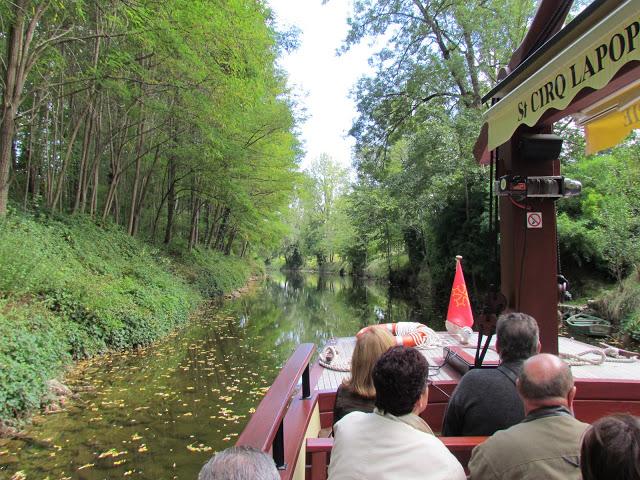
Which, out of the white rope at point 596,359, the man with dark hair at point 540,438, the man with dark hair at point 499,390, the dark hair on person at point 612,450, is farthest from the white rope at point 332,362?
the dark hair on person at point 612,450

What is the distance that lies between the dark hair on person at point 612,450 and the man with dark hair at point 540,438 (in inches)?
23.6

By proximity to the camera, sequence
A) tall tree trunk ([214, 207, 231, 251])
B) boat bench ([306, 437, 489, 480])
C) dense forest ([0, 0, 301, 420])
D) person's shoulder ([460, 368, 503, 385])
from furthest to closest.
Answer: tall tree trunk ([214, 207, 231, 251]) < dense forest ([0, 0, 301, 420]) < person's shoulder ([460, 368, 503, 385]) < boat bench ([306, 437, 489, 480])

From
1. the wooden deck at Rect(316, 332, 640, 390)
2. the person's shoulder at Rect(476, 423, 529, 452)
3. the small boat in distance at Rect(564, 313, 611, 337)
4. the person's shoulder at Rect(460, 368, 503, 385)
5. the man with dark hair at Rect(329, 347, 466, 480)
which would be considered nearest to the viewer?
the man with dark hair at Rect(329, 347, 466, 480)

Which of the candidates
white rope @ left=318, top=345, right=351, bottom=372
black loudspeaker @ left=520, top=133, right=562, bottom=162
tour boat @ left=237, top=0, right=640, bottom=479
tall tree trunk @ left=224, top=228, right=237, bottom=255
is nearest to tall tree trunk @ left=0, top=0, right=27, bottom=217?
white rope @ left=318, top=345, right=351, bottom=372

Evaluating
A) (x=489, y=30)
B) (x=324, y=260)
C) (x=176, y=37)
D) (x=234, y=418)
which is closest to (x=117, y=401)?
(x=234, y=418)

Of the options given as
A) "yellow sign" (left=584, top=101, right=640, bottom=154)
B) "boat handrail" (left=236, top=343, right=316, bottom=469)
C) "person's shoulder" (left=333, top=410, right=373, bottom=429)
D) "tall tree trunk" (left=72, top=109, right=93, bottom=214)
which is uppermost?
"tall tree trunk" (left=72, top=109, right=93, bottom=214)

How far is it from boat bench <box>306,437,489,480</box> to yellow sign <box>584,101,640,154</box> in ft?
8.18

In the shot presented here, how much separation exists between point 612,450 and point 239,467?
3.01 ft

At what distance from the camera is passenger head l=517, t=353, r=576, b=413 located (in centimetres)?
166

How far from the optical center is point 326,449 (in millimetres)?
2340

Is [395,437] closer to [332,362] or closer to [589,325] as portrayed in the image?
[332,362]

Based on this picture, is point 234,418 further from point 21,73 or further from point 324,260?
point 324,260

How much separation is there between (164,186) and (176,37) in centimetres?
1159

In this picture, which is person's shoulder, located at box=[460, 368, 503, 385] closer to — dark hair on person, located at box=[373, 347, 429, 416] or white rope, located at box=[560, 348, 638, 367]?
dark hair on person, located at box=[373, 347, 429, 416]
